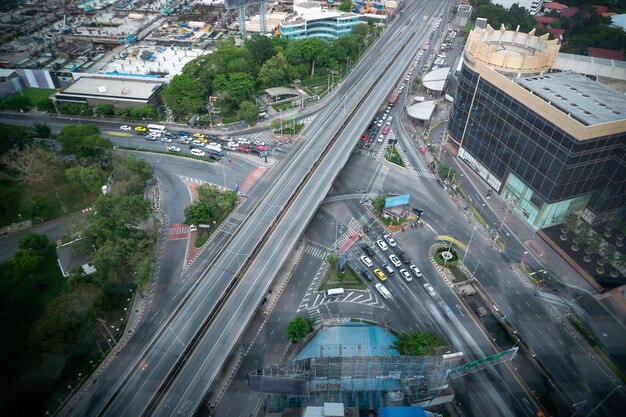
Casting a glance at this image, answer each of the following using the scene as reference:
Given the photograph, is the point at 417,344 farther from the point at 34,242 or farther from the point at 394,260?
the point at 34,242

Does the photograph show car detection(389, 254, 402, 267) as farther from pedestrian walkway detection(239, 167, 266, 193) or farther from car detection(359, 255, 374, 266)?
pedestrian walkway detection(239, 167, 266, 193)

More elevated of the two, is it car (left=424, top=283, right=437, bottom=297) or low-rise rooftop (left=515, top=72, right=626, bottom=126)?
low-rise rooftop (left=515, top=72, right=626, bottom=126)

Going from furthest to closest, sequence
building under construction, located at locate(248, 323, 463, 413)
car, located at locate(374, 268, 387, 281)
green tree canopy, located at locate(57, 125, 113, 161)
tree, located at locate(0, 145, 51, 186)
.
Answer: green tree canopy, located at locate(57, 125, 113, 161), tree, located at locate(0, 145, 51, 186), car, located at locate(374, 268, 387, 281), building under construction, located at locate(248, 323, 463, 413)

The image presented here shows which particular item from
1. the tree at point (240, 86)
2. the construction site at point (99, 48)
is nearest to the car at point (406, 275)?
the tree at point (240, 86)

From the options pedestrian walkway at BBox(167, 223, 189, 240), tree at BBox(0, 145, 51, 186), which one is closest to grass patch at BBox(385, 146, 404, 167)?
pedestrian walkway at BBox(167, 223, 189, 240)

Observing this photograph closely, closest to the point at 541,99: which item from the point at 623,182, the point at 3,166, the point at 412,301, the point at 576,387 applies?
the point at 623,182

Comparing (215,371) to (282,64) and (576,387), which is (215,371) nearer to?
(576,387)
